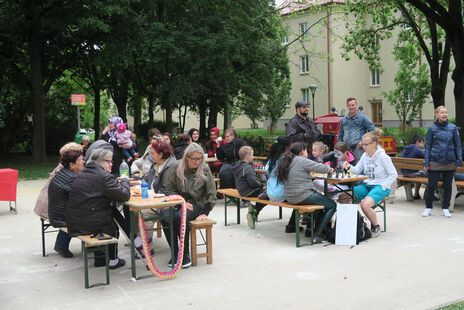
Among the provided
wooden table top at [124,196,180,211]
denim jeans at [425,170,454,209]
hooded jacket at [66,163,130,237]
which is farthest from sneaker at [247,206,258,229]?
denim jeans at [425,170,454,209]

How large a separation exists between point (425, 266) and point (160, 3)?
18180mm

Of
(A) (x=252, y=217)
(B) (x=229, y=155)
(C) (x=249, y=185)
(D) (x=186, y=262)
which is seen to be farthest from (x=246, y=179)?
(D) (x=186, y=262)

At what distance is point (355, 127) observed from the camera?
1008 centimetres

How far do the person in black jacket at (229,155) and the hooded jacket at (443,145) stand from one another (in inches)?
137

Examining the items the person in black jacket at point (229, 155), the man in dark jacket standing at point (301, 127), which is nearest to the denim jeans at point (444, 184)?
the man in dark jacket standing at point (301, 127)

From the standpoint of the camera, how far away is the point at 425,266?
5996 millimetres

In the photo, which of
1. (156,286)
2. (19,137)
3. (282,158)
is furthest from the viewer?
(19,137)

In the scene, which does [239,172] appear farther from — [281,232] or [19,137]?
[19,137]

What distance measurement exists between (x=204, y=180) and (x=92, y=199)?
1.43 metres

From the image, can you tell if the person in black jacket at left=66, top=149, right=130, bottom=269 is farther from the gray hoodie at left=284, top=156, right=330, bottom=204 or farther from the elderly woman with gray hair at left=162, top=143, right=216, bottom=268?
→ the gray hoodie at left=284, top=156, right=330, bottom=204

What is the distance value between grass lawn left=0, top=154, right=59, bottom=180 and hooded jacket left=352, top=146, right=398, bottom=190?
11.9 metres

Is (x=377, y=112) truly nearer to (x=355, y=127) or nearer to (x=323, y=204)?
(x=355, y=127)

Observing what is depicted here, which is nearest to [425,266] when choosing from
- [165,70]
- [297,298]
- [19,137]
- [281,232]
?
[297,298]

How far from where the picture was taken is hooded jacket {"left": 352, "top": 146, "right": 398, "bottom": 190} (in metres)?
7.66
